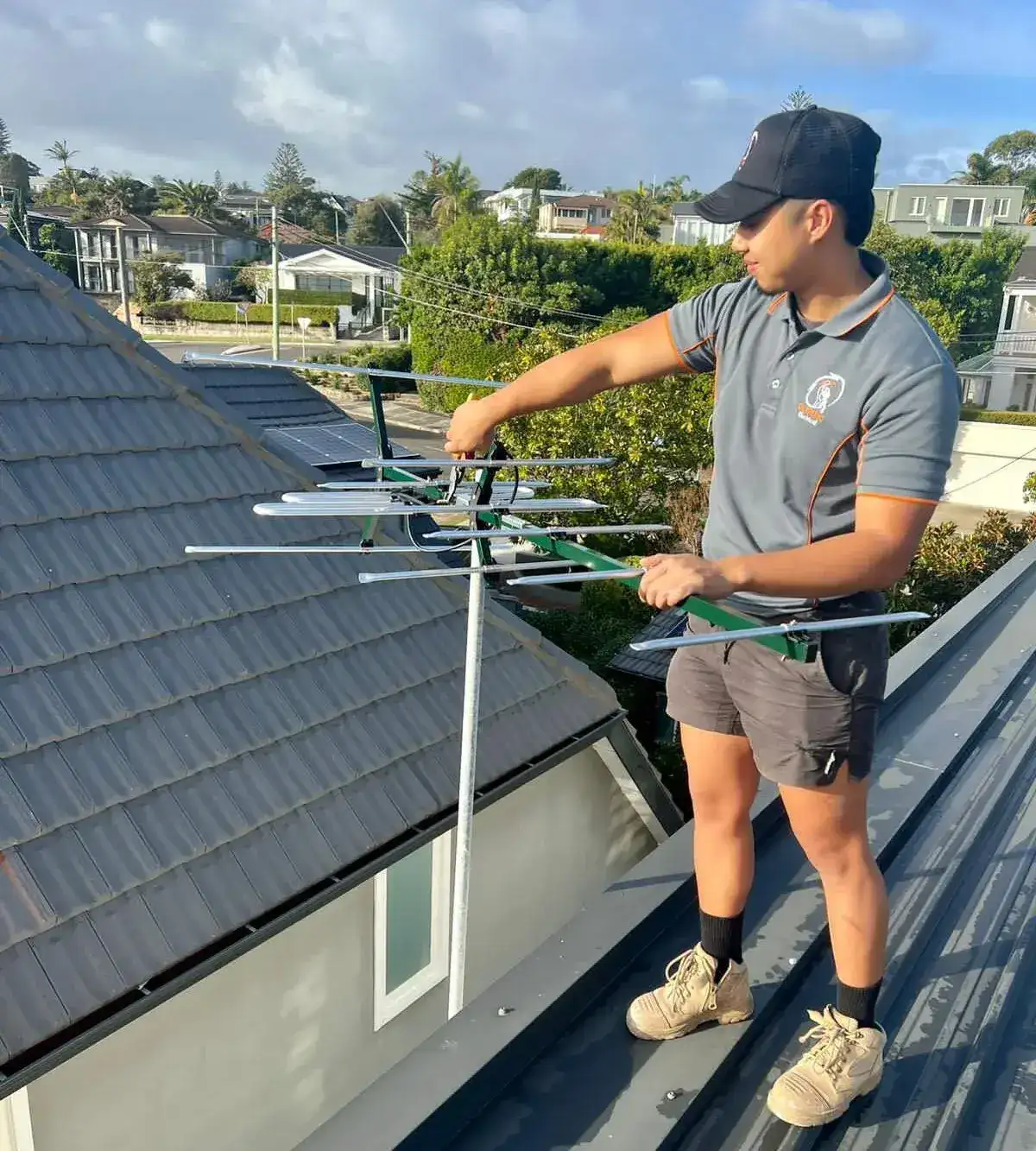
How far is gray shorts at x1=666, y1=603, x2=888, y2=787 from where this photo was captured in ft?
5.60

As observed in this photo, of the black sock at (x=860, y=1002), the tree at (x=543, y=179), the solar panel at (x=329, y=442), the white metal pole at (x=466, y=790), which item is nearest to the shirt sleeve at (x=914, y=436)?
the black sock at (x=860, y=1002)

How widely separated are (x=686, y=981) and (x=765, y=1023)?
0.86 ft

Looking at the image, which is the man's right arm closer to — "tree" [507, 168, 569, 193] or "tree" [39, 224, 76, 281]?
"tree" [39, 224, 76, 281]

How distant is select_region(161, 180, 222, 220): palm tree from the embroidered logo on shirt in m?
78.8

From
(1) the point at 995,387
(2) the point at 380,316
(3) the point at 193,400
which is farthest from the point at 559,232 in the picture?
(3) the point at 193,400

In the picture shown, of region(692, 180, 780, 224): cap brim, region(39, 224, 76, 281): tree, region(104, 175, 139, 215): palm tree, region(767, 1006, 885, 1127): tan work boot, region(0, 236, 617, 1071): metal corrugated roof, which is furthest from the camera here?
region(104, 175, 139, 215): palm tree

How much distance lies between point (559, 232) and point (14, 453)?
69609 millimetres

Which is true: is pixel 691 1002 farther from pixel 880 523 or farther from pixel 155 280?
pixel 155 280

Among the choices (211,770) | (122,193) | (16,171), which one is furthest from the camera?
(16,171)

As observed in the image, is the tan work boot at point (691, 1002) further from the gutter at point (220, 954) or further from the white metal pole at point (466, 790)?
the gutter at point (220, 954)

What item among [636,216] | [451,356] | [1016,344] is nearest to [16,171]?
[636,216]

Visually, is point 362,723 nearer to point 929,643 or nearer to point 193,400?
point 193,400

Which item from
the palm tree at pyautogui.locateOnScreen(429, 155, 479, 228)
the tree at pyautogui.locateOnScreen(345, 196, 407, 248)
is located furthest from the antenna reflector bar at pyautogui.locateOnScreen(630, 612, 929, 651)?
the tree at pyautogui.locateOnScreen(345, 196, 407, 248)

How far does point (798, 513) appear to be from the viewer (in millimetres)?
1727
